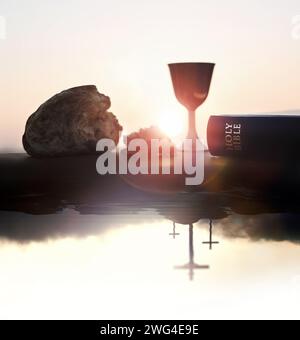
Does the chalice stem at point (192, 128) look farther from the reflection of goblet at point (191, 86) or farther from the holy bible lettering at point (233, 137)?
the holy bible lettering at point (233, 137)

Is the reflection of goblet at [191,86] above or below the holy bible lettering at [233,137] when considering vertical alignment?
Result: above

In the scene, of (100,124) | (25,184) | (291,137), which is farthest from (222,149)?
(100,124)

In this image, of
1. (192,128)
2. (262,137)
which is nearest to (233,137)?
(262,137)

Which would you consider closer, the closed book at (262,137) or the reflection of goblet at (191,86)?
the closed book at (262,137)

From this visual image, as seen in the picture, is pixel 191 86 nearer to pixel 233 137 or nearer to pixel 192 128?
pixel 192 128

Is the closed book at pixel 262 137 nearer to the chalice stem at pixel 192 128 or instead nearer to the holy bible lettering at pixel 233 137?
the holy bible lettering at pixel 233 137

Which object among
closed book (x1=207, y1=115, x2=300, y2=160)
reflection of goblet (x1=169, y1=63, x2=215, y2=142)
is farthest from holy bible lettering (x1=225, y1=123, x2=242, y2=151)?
reflection of goblet (x1=169, y1=63, x2=215, y2=142)

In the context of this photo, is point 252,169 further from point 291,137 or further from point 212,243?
point 212,243

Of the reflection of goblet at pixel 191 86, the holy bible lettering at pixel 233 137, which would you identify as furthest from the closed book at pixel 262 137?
the reflection of goblet at pixel 191 86
